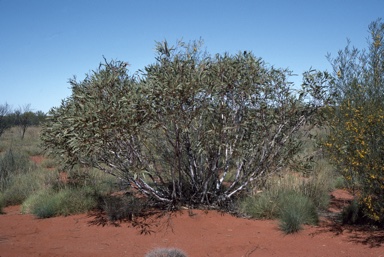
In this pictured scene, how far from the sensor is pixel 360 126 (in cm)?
635

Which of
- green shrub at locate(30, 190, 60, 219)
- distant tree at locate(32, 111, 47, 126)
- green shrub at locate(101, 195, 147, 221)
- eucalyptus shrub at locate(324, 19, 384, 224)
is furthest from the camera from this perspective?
distant tree at locate(32, 111, 47, 126)

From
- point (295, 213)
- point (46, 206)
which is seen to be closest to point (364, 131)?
point (295, 213)

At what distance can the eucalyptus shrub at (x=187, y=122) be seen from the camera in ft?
22.9

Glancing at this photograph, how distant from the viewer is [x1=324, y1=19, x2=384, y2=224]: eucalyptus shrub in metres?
6.18

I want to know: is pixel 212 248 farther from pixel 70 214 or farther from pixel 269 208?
pixel 70 214

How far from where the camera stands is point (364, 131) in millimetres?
6238

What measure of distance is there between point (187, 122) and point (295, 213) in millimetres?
2489

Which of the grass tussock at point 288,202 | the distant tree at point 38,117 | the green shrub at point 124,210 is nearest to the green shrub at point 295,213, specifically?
the grass tussock at point 288,202

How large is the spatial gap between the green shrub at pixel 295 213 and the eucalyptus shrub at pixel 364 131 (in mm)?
942

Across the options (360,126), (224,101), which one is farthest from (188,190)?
(360,126)

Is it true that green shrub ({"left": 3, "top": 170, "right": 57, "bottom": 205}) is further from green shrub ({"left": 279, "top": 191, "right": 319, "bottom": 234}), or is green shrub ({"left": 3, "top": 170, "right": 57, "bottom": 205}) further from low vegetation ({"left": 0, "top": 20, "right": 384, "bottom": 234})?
green shrub ({"left": 279, "top": 191, "right": 319, "bottom": 234})

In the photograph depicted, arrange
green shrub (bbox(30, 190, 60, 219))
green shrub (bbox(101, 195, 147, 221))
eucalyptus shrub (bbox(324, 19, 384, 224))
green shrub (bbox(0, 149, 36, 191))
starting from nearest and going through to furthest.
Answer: eucalyptus shrub (bbox(324, 19, 384, 224)) → green shrub (bbox(101, 195, 147, 221)) → green shrub (bbox(30, 190, 60, 219)) → green shrub (bbox(0, 149, 36, 191))

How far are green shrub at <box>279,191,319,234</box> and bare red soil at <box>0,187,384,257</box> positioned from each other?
150mm

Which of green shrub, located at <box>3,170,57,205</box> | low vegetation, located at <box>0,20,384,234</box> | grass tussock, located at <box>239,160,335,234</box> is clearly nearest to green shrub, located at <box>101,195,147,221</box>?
low vegetation, located at <box>0,20,384,234</box>
